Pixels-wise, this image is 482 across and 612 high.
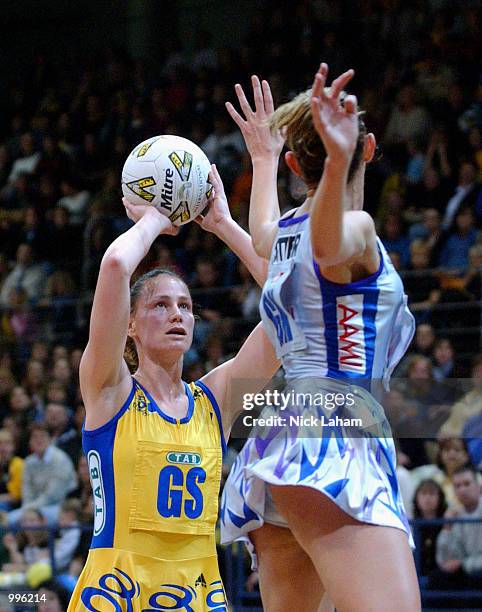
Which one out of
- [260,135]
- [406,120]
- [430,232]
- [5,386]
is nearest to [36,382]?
[5,386]

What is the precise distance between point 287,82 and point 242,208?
82.2 inches

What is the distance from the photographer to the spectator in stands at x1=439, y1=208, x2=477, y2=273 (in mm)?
8750

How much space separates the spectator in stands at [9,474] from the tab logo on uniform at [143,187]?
19.5 feet

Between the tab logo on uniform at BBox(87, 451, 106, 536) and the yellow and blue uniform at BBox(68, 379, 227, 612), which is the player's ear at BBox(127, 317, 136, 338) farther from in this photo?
the tab logo on uniform at BBox(87, 451, 106, 536)

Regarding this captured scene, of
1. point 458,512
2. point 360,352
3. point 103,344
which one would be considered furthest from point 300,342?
point 458,512

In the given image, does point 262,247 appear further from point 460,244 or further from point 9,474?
point 9,474

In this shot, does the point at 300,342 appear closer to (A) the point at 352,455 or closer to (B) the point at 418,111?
(A) the point at 352,455

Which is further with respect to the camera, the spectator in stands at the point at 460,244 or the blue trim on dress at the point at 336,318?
the spectator in stands at the point at 460,244

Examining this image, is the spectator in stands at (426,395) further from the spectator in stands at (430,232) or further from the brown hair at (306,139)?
the brown hair at (306,139)

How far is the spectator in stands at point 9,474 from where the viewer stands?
9289mm

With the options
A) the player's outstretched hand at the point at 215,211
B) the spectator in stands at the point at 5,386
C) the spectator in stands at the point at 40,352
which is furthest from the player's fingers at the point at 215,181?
the spectator in stands at the point at 40,352

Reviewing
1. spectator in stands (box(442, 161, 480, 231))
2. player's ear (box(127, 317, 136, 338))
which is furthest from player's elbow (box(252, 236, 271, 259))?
spectator in stands (box(442, 161, 480, 231))

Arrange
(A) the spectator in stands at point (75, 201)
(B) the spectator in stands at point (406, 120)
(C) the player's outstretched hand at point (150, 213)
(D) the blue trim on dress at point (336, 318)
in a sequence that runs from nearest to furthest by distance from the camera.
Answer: (D) the blue trim on dress at point (336, 318) → (C) the player's outstretched hand at point (150, 213) → (B) the spectator in stands at point (406, 120) → (A) the spectator in stands at point (75, 201)

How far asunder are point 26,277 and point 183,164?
8.47 meters
